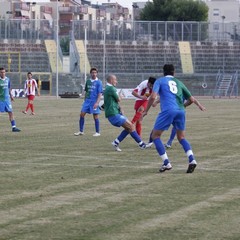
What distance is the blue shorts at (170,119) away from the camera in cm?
1568

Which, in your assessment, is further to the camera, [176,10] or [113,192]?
[176,10]

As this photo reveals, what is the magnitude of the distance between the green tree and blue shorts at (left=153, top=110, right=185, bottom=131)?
96.2 m

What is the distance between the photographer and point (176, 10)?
364 feet

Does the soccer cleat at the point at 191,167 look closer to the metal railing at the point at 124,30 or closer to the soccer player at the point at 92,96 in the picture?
the soccer player at the point at 92,96

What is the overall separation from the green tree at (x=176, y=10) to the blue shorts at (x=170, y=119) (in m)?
96.2

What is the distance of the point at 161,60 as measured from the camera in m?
85.4

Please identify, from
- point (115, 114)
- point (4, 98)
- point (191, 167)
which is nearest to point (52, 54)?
point (4, 98)

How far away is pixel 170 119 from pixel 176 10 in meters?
96.4

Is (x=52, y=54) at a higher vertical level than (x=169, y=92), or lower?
higher

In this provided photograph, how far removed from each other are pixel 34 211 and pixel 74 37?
77.6 metres

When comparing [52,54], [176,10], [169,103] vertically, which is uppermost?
[176,10]

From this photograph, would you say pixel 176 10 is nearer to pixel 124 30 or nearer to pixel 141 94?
pixel 124 30

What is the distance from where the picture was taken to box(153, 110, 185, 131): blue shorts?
15.7m

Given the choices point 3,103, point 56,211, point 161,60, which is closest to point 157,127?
point 56,211
